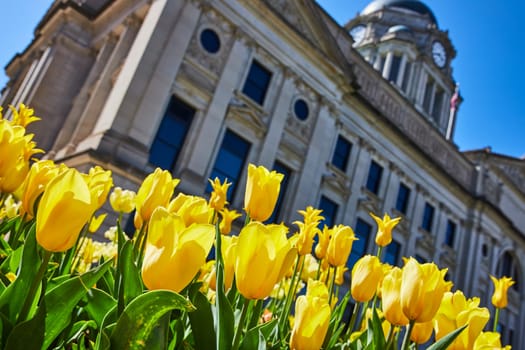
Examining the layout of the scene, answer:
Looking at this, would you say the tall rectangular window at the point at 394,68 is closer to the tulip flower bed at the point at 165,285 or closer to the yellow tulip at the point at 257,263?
the tulip flower bed at the point at 165,285

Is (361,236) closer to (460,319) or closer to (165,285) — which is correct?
(460,319)

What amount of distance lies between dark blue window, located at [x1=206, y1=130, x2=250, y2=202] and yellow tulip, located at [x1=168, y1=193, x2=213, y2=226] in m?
12.6

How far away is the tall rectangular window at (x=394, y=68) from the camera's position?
106 feet

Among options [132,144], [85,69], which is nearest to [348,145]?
[132,144]

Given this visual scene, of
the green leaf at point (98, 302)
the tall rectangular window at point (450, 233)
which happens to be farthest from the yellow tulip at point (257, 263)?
the tall rectangular window at point (450, 233)

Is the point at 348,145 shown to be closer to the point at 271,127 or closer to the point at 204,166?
the point at 271,127

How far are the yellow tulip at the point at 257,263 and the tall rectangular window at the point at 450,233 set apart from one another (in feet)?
81.0

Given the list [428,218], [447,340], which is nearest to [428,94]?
[428,218]

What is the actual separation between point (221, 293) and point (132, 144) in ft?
37.5

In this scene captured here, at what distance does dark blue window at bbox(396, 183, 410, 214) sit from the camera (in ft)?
68.4

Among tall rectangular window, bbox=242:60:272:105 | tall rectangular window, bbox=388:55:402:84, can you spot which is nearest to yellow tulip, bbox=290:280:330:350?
tall rectangular window, bbox=242:60:272:105

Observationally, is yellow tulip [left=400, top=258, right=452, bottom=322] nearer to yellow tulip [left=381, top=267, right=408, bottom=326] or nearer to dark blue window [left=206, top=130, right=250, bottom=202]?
yellow tulip [left=381, top=267, right=408, bottom=326]

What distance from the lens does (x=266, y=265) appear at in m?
0.97

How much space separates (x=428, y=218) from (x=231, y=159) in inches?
503
